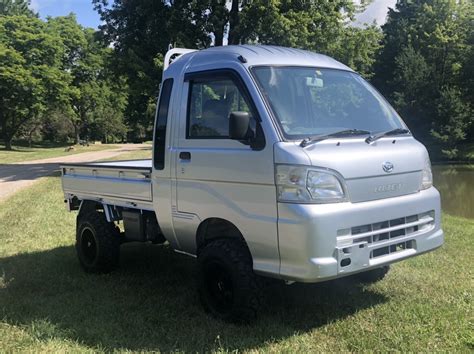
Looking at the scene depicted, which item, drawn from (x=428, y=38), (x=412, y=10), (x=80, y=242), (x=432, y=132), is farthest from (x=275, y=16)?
(x=412, y=10)

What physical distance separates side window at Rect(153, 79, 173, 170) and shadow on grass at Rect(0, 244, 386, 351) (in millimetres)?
1485

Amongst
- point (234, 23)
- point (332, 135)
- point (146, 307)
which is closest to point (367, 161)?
point (332, 135)

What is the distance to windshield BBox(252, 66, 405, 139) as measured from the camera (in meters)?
4.55

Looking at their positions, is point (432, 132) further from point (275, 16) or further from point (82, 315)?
point (82, 315)

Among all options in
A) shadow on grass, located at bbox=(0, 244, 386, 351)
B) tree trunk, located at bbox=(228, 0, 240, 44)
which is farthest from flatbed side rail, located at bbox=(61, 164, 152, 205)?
tree trunk, located at bbox=(228, 0, 240, 44)

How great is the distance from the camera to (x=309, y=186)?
13.4 feet

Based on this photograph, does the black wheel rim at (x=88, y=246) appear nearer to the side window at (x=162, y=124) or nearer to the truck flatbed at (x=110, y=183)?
the truck flatbed at (x=110, y=183)

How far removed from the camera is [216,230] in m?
5.05

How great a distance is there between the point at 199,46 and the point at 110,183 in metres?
16.0

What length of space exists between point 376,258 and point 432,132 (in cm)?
4167

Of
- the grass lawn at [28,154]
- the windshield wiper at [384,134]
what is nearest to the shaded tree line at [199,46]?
the grass lawn at [28,154]

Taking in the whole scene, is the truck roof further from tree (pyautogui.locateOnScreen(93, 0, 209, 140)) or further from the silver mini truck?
tree (pyautogui.locateOnScreen(93, 0, 209, 140))

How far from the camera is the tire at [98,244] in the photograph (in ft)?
21.3

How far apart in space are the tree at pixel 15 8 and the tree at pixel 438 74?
1849 inches
